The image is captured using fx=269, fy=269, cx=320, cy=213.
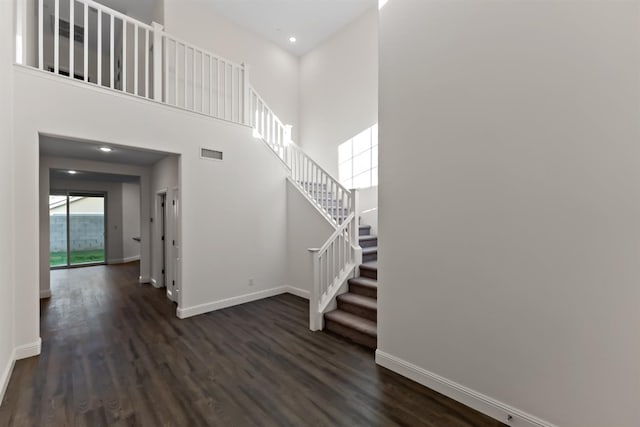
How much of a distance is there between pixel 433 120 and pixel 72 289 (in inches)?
286

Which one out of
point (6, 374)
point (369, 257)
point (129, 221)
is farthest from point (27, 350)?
point (129, 221)

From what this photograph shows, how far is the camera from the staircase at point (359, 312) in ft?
10.3

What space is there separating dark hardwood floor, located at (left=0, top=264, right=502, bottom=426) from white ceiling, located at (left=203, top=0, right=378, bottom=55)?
622cm

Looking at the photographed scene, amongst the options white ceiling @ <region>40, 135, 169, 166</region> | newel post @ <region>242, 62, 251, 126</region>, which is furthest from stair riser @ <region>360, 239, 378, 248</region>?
white ceiling @ <region>40, 135, 169, 166</region>

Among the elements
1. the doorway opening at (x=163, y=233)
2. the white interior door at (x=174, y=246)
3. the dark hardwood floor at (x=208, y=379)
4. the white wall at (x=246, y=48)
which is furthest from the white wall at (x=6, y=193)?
the white wall at (x=246, y=48)

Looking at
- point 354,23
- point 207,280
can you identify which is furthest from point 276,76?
point 207,280

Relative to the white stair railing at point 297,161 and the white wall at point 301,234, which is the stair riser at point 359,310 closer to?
the white wall at point 301,234

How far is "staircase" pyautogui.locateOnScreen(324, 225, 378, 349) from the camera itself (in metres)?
3.14

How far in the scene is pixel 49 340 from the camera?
325cm

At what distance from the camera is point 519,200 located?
1.87 m

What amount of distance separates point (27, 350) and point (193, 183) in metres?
2.57

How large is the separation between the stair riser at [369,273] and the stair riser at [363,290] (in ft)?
0.77

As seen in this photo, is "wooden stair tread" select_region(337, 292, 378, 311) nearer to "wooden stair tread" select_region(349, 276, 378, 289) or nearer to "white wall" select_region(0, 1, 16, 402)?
"wooden stair tread" select_region(349, 276, 378, 289)

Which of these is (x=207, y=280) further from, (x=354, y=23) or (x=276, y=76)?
(x=354, y=23)
